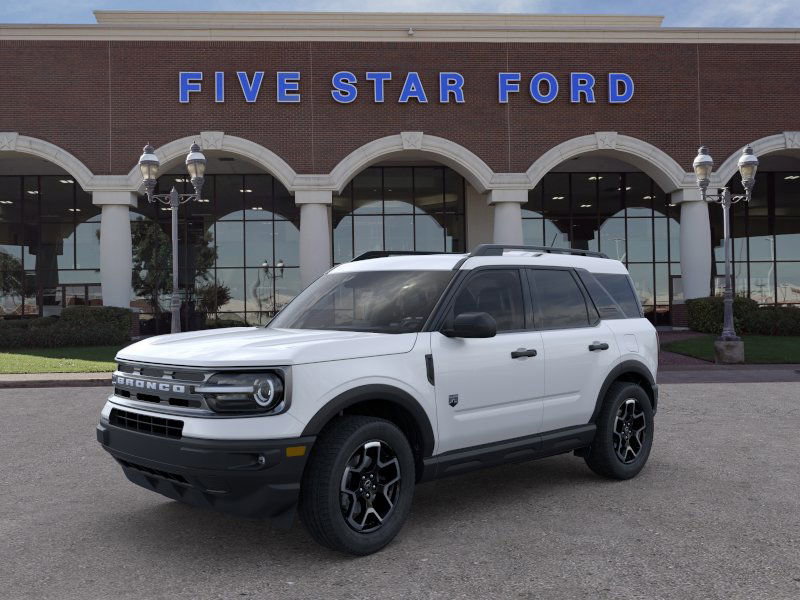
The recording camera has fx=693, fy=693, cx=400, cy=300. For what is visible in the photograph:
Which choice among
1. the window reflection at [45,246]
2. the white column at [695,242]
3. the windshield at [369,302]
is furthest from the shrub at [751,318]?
the window reflection at [45,246]

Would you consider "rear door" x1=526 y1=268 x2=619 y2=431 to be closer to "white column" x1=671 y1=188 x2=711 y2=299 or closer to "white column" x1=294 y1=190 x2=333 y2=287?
"white column" x1=294 y1=190 x2=333 y2=287

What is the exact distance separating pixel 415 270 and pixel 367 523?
1.97 meters

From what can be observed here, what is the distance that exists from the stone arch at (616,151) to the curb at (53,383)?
16642mm

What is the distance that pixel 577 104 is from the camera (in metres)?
25.7

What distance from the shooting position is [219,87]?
24812 mm

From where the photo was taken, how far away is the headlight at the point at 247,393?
4.03m

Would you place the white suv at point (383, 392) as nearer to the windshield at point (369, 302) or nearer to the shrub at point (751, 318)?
the windshield at point (369, 302)

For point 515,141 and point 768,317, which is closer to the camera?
point 768,317

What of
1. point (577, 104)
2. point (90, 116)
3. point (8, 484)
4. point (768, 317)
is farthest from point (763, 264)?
point (8, 484)

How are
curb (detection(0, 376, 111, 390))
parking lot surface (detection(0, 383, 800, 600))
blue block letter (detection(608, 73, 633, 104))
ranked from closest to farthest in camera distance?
parking lot surface (detection(0, 383, 800, 600)) → curb (detection(0, 376, 111, 390)) → blue block letter (detection(608, 73, 633, 104))

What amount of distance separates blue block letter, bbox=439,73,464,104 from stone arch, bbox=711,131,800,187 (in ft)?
32.0

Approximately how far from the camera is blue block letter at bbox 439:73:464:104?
25.2 meters

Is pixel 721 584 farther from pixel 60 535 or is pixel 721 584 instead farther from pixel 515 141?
pixel 515 141

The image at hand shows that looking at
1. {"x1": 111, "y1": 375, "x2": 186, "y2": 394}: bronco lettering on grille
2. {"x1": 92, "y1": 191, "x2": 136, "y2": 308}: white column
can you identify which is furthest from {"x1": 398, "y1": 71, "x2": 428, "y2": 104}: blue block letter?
{"x1": 111, "y1": 375, "x2": 186, "y2": 394}: bronco lettering on grille
